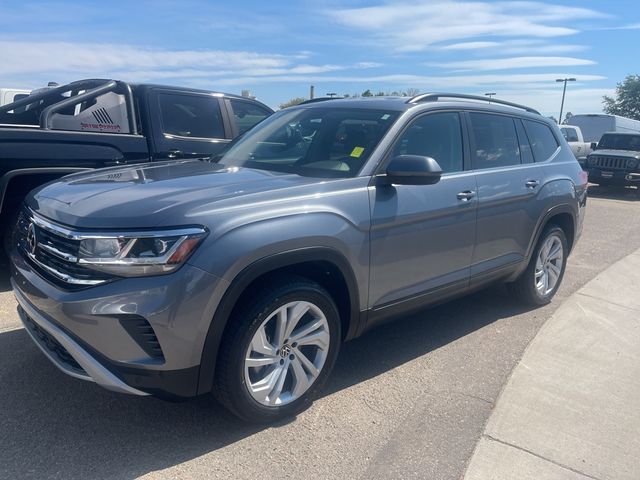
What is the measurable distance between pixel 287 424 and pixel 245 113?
4.70m

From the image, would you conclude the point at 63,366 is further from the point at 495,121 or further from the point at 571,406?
the point at 495,121

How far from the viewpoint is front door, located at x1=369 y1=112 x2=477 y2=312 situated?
3.58m

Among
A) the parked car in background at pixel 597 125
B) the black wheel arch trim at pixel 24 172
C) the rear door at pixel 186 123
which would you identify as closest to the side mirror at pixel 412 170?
the black wheel arch trim at pixel 24 172

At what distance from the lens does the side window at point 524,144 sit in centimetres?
507

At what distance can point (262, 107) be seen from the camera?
7.28 meters

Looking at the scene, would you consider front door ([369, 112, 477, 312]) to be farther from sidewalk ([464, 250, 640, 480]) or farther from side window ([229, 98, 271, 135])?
side window ([229, 98, 271, 135])

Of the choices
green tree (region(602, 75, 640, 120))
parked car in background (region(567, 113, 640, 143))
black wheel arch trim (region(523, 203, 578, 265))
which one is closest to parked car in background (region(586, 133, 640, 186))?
parked car in background (region(567, 113, 640, 143))

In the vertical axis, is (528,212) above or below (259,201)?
below

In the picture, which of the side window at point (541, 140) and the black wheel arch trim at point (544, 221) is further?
the side window at point (541, 140)

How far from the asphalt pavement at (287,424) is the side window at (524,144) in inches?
64.8

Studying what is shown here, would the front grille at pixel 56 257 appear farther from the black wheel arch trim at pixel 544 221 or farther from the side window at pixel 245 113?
the side window at pixel 245 113

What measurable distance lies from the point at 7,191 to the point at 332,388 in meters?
3.40

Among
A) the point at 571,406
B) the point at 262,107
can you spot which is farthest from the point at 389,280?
the point at 262,107

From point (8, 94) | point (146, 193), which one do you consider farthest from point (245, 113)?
point (8, 94)
